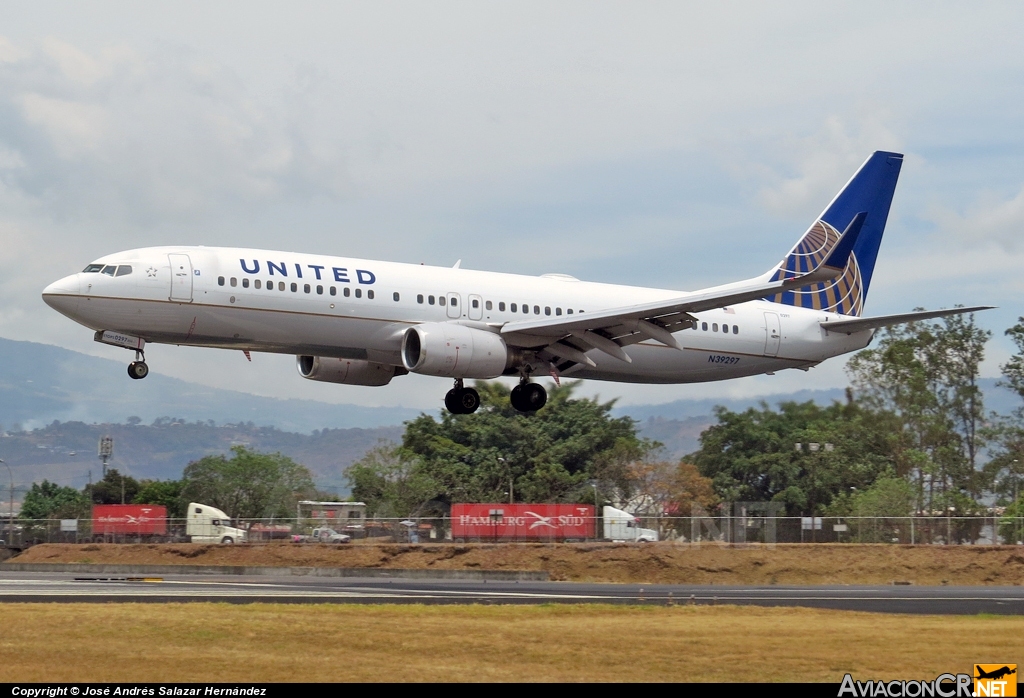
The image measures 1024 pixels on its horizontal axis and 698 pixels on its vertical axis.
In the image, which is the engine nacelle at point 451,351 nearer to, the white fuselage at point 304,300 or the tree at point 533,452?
the white fuselage at point 304,300

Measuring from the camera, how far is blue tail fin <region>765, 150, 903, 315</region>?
49.0 m

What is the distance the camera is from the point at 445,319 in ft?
126

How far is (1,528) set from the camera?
76.6m

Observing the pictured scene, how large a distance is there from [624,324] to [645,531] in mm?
26841

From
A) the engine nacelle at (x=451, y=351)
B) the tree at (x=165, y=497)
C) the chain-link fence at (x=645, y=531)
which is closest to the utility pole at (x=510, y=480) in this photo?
the chain-link fence at (x=645, y=531)

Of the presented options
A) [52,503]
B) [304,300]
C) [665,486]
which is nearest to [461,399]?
[304,300]

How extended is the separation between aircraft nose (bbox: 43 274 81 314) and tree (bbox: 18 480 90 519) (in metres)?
87.3

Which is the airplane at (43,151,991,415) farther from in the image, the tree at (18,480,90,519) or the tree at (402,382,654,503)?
the tree at (18,480,90,519)

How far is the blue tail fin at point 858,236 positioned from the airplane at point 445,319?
3.12m

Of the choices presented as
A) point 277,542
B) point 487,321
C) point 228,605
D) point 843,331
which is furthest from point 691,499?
point 228,605

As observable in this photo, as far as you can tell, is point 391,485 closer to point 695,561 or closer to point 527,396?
point 695,561

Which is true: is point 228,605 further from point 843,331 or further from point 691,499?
point 691,499

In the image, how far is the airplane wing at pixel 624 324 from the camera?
36.1m

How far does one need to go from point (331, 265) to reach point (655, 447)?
73499 mm
